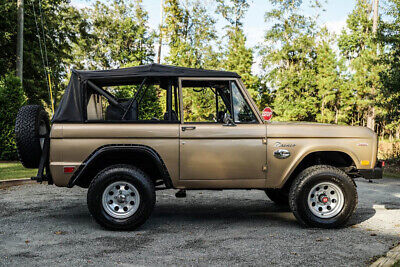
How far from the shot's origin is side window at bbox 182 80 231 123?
5.48 metres

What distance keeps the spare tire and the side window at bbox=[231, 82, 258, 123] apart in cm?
287

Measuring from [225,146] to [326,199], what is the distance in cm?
167

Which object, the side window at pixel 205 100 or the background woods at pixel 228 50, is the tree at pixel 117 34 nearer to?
the background woods at pixel 228 50

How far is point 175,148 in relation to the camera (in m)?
5.21

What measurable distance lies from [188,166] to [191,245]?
1.18m

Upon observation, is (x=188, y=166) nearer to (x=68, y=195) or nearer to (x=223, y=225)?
(x=223, y=225)

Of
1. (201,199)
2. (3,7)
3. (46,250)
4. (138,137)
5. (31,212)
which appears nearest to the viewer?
(46,250)

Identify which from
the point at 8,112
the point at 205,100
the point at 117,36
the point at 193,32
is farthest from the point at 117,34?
the point at 205,100

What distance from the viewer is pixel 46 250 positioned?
4.22 metres

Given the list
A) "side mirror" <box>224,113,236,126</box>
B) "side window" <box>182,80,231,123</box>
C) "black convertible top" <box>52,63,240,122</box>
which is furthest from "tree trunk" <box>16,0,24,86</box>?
"side mirror" <box>224,113,236,126</box>

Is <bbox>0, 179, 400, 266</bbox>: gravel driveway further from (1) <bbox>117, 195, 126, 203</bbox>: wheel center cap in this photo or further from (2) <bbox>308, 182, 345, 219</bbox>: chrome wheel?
(1) <bbox>117, 195, 126, 203</bbox>: wheel center cap

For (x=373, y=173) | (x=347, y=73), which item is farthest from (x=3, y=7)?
(x=347, y=73)

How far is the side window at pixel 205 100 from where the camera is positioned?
5.48 m

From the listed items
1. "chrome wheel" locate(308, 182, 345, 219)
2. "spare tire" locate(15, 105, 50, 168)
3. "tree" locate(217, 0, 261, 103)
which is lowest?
"chrome wheel" locate(308, 182, 345, 219)
